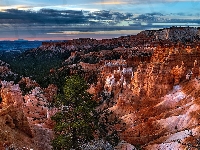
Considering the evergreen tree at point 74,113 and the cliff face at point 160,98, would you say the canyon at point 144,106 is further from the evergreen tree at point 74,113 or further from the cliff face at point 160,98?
the evergreen tree at point 74,113

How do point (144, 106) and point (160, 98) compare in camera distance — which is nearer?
point (160, 98)

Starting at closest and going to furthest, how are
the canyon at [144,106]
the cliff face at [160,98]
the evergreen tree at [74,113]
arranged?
the evergreen tree at [74,113] → the canyon at [144,106] → the cliff face at [160,98]

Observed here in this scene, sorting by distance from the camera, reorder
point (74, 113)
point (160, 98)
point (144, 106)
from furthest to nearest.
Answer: point (144, 106)
point (160, 98)
point (74, 113)

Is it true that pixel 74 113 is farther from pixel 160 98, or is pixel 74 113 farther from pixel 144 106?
pixel 160 98

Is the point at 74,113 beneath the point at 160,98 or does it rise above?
above

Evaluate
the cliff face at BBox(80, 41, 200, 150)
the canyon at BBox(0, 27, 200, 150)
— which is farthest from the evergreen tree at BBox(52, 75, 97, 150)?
the cliff face at BBox(80, 41, 200, 150)

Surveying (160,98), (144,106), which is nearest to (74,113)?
(144,106)

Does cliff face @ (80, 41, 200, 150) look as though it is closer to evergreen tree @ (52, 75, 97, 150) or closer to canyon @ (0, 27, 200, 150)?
canyon @ (0, 27, 200, 150)

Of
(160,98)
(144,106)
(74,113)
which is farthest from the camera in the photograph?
(144,106)

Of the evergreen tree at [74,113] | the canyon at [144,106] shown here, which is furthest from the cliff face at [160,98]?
the evergreen tree at [74,113]

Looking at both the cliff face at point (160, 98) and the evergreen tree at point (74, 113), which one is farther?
the cliff face at point (160, 98)

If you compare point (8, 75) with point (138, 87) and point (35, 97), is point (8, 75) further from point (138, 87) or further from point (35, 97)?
point (138, 87)

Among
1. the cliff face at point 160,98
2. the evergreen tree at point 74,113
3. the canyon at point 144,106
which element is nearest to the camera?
the evergreen tree at point 74,113

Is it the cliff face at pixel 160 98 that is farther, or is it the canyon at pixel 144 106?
the cliff face at pixel 160 98
